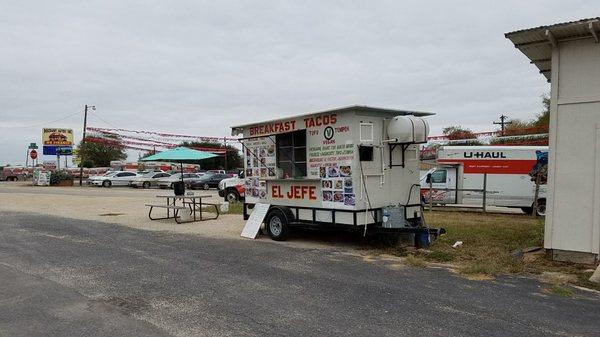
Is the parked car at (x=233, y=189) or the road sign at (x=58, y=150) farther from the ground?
the road sign at (x=58, y=150)

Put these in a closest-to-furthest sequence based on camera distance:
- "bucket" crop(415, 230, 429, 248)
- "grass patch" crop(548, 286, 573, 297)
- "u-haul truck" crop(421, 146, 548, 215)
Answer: "grass patch" crop(548, 286, 573, 297) < "bucket" crop(415, 230, 429, 248) < "u-haul truck" crop(421, 146, 548, 215)

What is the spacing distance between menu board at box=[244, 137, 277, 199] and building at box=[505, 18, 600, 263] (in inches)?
216

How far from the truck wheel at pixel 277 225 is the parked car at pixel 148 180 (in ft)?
102

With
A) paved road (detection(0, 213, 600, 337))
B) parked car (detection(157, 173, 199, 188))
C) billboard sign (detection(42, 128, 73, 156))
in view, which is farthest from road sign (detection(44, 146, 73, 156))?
paved road (detection(0, 213, 600, 337))

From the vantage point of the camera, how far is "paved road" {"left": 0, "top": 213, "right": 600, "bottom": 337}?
16.1ft

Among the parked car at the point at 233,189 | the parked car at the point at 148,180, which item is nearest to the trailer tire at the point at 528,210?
the parked car at the point at 233,189

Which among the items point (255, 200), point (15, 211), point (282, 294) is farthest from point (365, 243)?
point (15, 211)

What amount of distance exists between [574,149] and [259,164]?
6.50 metres

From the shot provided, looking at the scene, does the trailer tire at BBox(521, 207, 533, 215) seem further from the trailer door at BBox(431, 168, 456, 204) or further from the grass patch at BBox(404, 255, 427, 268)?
the grass patch at BBox(404, 255, 427, 268)

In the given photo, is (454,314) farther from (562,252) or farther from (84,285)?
(84,285)

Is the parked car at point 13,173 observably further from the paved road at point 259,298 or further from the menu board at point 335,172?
the menu board at point 335,172

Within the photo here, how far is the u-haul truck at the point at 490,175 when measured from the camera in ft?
55.9

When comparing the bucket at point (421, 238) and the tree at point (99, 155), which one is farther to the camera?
the tree at point (99, 155)

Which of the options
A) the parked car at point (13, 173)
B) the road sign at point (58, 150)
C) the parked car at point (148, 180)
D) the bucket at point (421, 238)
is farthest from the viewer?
the parked car at point (13, 173)
